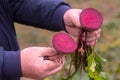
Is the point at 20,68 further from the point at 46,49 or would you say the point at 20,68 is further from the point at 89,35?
the point at 89,35

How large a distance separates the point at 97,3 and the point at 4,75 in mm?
14115

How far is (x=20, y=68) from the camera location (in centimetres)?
178

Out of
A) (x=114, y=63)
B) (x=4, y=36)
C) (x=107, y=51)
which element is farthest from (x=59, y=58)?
(x=107, y=51)

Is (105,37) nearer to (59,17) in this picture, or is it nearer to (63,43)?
(59,17)

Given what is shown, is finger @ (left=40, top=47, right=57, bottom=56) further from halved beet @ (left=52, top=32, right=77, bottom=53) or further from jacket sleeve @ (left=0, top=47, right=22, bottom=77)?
jacket sleeve @ (left=0, top=47, right=22, bottom=77)

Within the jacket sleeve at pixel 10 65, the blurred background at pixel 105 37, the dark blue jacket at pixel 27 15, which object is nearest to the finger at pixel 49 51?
the jacket sleeve at pixel 10 65

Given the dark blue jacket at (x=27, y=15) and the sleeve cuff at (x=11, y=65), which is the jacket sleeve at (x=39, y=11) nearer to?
the dark blue jacket at (x=27, y=15)

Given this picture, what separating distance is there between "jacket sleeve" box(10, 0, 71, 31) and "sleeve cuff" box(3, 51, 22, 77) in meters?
0.46

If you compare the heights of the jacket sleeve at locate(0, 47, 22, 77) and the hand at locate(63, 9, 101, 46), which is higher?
the hand at locate(63, 9, 101, 46)

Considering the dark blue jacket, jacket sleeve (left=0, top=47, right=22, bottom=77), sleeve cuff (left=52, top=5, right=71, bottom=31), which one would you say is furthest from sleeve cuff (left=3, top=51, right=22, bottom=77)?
sleeve cuff (left=52, top=5, right=71, bottom=31)

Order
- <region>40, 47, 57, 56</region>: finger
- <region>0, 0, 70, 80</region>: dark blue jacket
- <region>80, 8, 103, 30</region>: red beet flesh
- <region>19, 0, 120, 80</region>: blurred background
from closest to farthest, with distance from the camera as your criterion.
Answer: <region>40, 47, 57, 56</region>: finger → <region>80, 8, 103, 30</region>: red beet flesh → <region>0, 0, 70, 80</region>: dark blue jacket → <region>19, 0, 120, 80</region>: blurred background

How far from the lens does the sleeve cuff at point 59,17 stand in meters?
2.14

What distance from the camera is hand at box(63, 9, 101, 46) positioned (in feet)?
6.24

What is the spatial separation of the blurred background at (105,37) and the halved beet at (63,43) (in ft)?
0.65
